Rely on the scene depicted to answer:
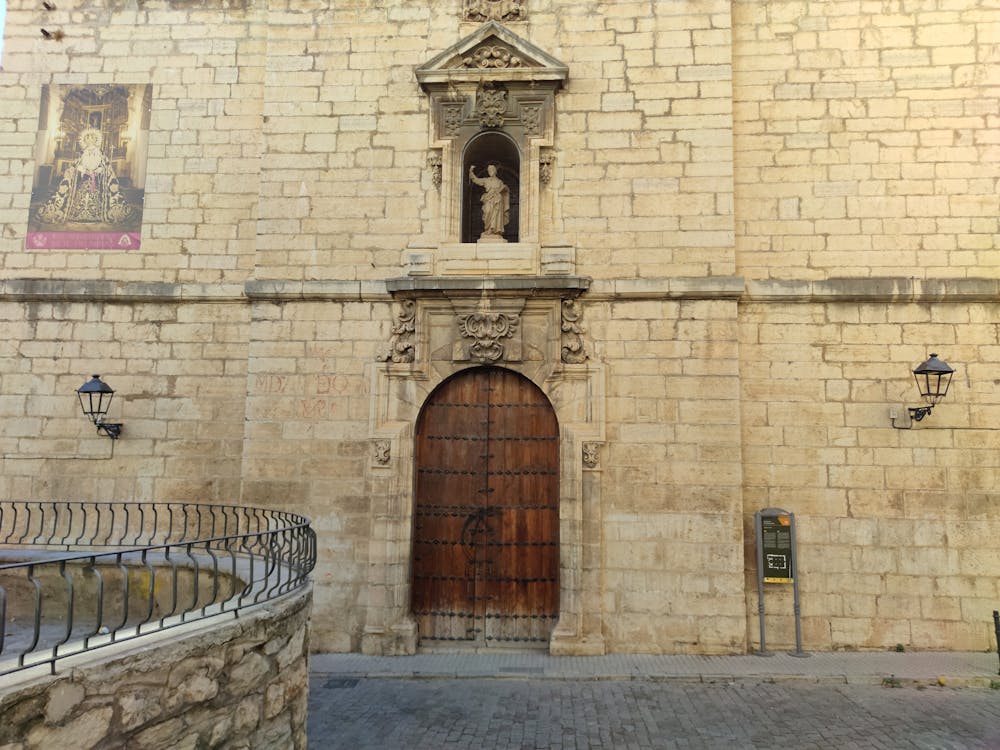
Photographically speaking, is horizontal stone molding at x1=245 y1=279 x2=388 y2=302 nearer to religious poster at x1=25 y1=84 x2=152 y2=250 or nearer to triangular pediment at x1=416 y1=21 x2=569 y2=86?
religious poster at x1=25 y1=84 x2=152 y2=250

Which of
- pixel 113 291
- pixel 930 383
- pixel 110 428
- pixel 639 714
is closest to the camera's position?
pixel 639 714

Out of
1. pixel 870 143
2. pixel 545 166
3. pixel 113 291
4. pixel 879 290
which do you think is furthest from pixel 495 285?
pixel 870 143

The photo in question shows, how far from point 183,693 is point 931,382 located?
8652 millimetres

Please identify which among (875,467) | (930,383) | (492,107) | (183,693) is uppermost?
(492,107)

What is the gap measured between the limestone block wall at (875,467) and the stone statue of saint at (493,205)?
3.43 metres

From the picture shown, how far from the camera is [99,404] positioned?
820 centimetres

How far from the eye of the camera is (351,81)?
8.52m

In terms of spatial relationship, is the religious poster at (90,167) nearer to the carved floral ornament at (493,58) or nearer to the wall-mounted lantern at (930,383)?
the carved floral ornament at (493,58)

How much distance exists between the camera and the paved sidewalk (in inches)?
268

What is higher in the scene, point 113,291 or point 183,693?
point 113,291

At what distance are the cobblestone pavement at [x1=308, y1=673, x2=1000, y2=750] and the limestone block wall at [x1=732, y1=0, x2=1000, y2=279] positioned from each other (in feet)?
16.6

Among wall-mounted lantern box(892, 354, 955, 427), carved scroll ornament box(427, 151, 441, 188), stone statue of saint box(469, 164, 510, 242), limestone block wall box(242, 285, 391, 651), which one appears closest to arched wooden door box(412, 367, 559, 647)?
limestone block wall box(242, 285, 391, 651)

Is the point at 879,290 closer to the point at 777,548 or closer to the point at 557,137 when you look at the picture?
the point at 777,548

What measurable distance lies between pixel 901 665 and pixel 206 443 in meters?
9.02
